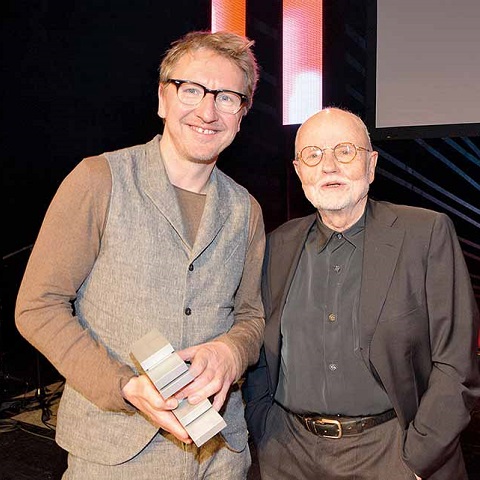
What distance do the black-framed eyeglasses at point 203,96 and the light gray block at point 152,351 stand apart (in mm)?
695

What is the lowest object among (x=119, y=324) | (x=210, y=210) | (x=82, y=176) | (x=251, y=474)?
(x=251, y=474)

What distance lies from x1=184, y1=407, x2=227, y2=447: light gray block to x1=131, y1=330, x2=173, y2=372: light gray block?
0.15 m

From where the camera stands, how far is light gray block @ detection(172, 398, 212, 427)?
4.09ft

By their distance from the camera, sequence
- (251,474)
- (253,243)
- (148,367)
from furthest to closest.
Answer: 1. (251,474)
2. (253,243)
3. (148,367)

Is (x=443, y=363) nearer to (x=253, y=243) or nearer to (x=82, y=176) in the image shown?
(x=253, y=243)

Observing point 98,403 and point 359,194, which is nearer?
point 98,403

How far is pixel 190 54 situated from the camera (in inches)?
64.4

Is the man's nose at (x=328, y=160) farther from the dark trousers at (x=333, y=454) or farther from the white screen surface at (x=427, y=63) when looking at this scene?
the white screen surface at (x=427, y=63)

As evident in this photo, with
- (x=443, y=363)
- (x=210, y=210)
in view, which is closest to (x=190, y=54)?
(x=210, y=210)

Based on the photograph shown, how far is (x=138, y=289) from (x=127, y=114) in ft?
11.3

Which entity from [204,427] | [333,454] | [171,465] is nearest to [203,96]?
[204,427]

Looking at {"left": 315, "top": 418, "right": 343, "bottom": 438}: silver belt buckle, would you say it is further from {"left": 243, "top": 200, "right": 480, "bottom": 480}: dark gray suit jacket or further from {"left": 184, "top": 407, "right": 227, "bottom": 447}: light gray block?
{"left": 184, "top": 407, "right": 227, "bottom": 447}: light gray block

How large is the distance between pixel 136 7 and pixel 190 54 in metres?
3.41

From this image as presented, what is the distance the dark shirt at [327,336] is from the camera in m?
1.73
